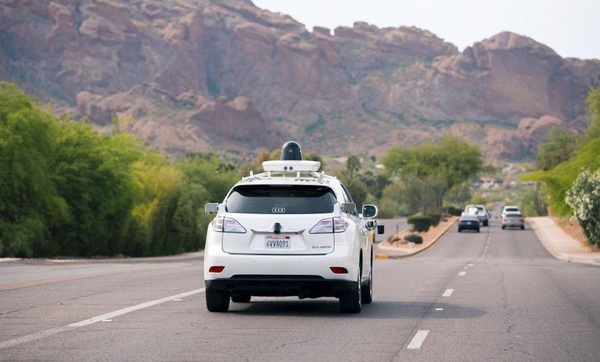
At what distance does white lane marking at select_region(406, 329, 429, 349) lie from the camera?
11.6 meters

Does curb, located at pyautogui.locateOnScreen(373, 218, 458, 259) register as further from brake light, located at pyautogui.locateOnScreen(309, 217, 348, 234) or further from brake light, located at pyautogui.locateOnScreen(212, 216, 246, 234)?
brake light, located at pyautogui.locateOnScreen(212, 216, 246, 234)

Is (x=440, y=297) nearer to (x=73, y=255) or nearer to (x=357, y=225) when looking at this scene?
(x=357, y=225)

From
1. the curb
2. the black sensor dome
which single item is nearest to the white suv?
the black sensor dome

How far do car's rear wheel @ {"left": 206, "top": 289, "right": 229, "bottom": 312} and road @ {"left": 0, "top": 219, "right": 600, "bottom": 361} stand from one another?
0.15 meters

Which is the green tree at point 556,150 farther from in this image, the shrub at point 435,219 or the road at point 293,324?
the road at point 293,324

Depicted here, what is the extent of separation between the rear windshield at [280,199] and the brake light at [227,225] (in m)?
0.21

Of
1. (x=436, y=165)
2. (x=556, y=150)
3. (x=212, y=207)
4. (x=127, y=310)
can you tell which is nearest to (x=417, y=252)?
(x=127, y=310)

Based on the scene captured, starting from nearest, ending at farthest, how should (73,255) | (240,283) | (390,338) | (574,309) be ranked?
1. (390,338)
2. (240,283)
3. (574,309)
4. (73,255)

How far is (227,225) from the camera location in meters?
14.4

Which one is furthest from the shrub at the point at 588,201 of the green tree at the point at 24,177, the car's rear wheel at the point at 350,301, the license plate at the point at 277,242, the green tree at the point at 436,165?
the green tree at the point at 436,165

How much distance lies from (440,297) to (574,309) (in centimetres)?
296

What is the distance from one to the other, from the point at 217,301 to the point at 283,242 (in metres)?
1.55

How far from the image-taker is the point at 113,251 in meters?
64.2

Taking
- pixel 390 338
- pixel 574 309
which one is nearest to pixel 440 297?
pixel 574 309
